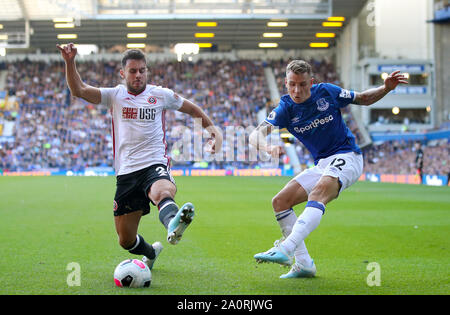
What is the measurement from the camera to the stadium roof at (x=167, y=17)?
47.5m

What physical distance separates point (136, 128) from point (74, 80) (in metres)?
0.85

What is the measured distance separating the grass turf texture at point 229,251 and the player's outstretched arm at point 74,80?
2.03 m

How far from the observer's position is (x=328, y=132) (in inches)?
271

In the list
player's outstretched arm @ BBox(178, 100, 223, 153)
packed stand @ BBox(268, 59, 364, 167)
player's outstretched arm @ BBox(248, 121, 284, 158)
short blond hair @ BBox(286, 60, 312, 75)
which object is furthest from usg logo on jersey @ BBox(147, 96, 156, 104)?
packed stand @ BBox(268, 59, 364, 167)

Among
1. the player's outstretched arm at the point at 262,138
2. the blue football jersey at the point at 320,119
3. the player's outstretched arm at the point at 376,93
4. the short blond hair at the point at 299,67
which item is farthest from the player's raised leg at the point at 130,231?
the player's outstretched arm at the point at 376,93

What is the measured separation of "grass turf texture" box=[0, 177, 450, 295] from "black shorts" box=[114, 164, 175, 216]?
33.2 inches

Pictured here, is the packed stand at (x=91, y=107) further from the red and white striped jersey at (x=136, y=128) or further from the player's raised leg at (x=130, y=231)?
the red and white striped jersey at (x=136, y=128)

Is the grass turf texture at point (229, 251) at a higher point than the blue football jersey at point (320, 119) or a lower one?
lower
